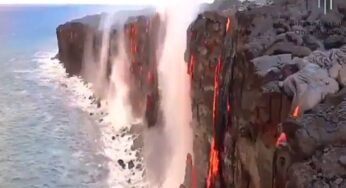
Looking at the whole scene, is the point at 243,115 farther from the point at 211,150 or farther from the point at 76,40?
the point at 76,40

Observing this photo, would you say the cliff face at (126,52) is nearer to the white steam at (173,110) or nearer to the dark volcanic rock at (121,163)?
the white steam at (173,110)

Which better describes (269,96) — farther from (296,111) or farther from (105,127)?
(105,127)

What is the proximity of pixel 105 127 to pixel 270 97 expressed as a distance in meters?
35.5

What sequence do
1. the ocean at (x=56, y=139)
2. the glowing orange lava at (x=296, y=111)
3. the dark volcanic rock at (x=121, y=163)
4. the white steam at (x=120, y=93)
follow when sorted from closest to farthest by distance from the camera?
1. the glowing orange lava at (x=296, y=111)
2. the ocean at (x=56, y=139)
3. the dark volcanic rock at (x=121, y=163)
4. the white steam at (x=120, y=93)

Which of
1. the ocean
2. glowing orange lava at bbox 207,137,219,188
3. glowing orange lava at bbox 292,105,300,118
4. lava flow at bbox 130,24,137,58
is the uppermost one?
glowing orange lava at bbox 292,105,300,118

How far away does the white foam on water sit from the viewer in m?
35.3

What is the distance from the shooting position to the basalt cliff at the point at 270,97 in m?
11.6

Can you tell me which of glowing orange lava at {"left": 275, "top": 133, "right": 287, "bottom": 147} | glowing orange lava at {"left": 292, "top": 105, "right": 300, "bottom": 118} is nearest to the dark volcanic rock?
glowing orange lava at {"left": 292, "top": 105, "right": 300, "bottom": 118}

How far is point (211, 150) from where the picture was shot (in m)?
22.0

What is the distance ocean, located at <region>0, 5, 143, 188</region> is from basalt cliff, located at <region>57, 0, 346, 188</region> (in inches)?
459

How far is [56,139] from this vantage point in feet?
149

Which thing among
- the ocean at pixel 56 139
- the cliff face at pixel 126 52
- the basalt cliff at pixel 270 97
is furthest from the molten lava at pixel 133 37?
the basalt cliff at pixel 270 97

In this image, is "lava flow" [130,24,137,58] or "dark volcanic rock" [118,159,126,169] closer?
"dark volcanic rock" [118,159,126,169]

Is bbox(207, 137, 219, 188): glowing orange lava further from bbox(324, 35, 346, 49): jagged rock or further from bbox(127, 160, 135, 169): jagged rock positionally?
bbox(127, 160, 135, 169): jagged rock
